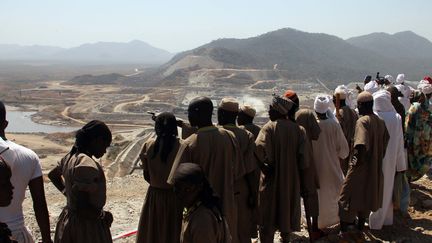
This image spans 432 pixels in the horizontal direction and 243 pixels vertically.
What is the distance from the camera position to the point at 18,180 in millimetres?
2998

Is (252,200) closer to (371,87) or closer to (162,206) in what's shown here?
(162,206)

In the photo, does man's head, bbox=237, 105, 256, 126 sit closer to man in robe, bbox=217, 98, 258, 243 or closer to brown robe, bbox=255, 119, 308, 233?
brown robe, bbox=255, 119, 308, 233

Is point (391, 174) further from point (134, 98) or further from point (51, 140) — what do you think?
point (134, 98)

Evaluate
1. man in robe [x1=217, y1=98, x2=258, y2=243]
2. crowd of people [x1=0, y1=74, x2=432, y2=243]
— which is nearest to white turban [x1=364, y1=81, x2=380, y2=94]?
crowd of people [x1=0, y1=74, x2=432, y2=243]

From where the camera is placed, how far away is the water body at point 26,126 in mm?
Result: 38144

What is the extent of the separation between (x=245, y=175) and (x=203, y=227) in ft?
5.69

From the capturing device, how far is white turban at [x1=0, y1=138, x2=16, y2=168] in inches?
115

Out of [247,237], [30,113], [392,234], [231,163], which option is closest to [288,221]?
[247,237]

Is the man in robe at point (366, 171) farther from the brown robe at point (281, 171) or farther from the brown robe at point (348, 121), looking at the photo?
the brown robe at point (348, 121)

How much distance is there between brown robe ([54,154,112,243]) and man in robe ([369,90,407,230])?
3469 mm

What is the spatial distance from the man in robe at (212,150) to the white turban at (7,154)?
Result: 1211 millimetres

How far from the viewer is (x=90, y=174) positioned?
2926mm

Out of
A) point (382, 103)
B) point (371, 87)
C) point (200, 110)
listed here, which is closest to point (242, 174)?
point (200, 110)

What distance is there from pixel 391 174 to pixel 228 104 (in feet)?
7.80
